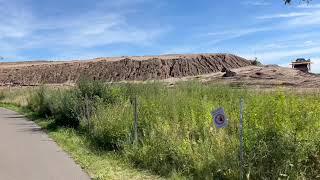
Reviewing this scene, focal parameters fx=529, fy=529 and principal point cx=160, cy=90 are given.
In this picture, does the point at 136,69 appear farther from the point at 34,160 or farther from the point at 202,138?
the point at 202,138

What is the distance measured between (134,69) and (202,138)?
84.0 m

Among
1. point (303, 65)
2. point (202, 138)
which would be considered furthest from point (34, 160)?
point (303, 65)

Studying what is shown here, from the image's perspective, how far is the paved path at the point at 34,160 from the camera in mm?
11570

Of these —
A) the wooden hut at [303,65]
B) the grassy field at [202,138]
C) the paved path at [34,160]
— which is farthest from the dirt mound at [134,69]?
the grassy field at [202,138]

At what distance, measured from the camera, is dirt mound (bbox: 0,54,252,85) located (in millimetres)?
88562

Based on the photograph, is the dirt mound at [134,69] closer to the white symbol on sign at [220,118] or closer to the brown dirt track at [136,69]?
the brown dirt track at [136,69]

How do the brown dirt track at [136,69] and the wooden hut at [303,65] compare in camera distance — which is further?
the brown dirt track at [136,69]

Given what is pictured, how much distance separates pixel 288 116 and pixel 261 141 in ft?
2.62

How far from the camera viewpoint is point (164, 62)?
95188mm

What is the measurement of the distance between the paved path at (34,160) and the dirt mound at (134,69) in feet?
186

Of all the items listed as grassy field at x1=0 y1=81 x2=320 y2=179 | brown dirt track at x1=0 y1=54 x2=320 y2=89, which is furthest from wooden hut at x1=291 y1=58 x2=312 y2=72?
grassy field at x1=0 y1=81 x2=320 y2=179

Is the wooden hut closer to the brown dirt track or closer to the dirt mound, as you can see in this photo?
the brown dirt track

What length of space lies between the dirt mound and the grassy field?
58480 millimetres

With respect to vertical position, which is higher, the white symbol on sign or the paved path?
the white symbol on sign
